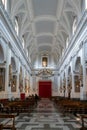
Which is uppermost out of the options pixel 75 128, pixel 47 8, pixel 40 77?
pixel 47 8

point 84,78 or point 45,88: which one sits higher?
point 84,78

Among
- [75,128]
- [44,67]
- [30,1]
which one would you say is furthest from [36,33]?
[75,128]

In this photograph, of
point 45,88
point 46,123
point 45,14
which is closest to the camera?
point 46,123

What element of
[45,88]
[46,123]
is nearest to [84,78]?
[46,123]

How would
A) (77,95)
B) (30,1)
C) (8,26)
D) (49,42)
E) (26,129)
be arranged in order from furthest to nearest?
(49,42), (77,95), (30,1), (8,26), (26,129)

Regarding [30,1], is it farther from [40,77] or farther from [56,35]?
[40,77]

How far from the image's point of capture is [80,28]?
698 inches

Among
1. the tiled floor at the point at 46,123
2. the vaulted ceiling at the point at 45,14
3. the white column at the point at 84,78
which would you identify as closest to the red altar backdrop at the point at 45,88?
the vaulted ceiling at the point at 45,14

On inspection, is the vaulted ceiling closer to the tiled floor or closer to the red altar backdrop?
the tiled floor

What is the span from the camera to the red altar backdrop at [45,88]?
1778 inches

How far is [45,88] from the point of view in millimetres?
45156

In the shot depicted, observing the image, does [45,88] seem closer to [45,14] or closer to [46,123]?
[45,14]

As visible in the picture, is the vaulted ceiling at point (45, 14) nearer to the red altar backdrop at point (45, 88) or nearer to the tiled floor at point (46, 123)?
the tiled floor at point (46, 123)

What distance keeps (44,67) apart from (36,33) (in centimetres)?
1635
